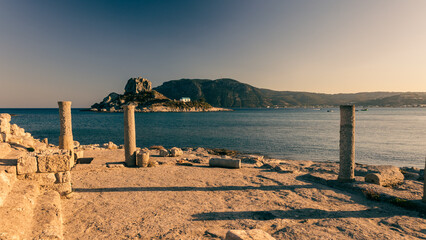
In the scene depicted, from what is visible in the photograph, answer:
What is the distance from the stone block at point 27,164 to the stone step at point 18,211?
43 centimetres

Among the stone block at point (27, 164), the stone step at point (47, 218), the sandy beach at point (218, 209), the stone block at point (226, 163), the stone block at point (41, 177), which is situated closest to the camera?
the stone step at point (47, 218)

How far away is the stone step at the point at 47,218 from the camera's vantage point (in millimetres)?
4824

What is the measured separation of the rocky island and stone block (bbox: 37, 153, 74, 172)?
12601 centimetres

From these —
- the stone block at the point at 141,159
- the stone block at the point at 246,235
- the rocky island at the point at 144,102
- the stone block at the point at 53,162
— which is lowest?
the stone block at the point at 141,159

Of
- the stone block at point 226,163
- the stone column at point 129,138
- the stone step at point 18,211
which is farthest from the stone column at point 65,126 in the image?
the stone block at point 226,163

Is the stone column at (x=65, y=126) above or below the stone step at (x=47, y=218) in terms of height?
above

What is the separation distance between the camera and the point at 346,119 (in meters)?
10.4

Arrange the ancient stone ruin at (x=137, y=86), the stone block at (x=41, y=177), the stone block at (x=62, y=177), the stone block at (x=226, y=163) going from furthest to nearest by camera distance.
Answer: the ancient stone ruin at (x=137, y=86) < the stone block at (x=226, y=163) < the stone block at (x=62, y=177) < the stone block at (x=41, y=177)

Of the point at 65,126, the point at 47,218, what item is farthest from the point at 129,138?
the point at 47,218

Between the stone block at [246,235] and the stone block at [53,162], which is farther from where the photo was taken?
the stone block at [53,162]

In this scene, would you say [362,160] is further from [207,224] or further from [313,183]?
[207,224]

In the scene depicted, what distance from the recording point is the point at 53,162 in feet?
24.8

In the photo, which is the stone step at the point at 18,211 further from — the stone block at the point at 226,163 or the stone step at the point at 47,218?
the stone block at the point at 226,163

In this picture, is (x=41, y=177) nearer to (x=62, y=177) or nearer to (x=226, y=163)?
(x=62, y=177)
